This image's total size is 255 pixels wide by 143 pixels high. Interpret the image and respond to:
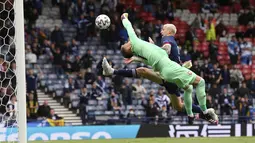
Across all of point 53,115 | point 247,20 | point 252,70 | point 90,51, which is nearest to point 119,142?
point 53,115

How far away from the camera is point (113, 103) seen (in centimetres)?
1948

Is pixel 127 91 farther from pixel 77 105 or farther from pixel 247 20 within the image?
pixel 247 20

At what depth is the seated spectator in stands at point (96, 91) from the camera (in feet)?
64.3

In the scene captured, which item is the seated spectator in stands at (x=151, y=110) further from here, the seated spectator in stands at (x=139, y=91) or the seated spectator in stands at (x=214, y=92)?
the seated spectator in stands at (x=214, y=92)

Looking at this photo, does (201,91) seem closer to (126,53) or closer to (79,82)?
(126,53)

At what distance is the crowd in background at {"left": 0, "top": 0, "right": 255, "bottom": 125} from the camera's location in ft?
64.7

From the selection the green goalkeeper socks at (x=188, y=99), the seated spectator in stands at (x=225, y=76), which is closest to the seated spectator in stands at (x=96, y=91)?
the seated spectator in stands at (x=225, y=76)

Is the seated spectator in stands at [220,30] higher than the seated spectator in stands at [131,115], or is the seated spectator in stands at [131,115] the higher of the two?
the seated spectator in stands at [220,30]

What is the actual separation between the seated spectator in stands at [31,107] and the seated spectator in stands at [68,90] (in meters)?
1.35

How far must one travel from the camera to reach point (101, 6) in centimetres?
2281

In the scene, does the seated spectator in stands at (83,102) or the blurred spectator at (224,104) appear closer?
the seated spectator in stands at (83,102)

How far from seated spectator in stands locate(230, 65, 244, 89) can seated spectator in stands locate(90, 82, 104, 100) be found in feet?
15.0

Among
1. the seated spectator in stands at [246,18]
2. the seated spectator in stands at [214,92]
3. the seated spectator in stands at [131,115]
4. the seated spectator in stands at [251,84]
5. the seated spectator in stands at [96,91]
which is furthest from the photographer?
the seated spectator in stands at [246,18]

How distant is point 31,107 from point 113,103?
2.58 m
